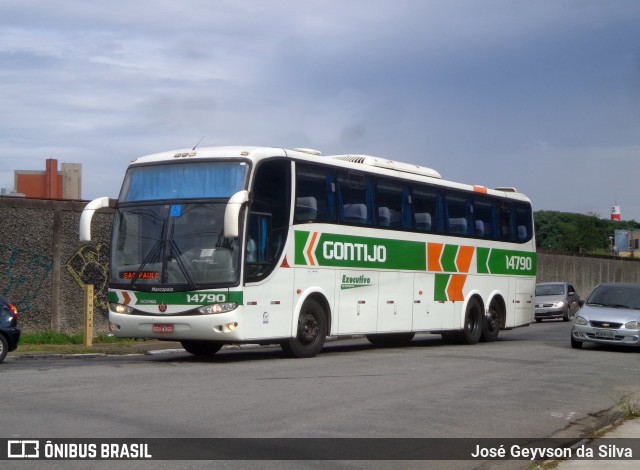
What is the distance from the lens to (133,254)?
54.2 feet

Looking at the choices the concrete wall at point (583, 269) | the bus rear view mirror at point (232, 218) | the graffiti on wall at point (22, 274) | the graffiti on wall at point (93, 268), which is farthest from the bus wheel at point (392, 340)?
the concrete wall at point (583, 269)

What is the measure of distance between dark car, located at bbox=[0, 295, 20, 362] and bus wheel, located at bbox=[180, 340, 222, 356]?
3.03m

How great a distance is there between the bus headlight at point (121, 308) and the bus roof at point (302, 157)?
8.34 ft

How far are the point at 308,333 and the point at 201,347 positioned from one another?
215 centimetres

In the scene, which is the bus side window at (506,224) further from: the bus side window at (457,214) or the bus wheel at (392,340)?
the bus wheel at (392,340)

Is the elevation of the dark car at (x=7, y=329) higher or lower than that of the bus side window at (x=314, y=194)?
lower

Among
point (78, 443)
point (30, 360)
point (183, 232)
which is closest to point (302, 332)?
point (183, 232)

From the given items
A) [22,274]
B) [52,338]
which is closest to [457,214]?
[52,338]

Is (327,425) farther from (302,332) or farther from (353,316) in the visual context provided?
(353,316)

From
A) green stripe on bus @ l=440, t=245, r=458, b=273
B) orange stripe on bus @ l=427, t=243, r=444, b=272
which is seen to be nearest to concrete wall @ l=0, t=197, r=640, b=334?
orange stripe on bus @ l=427, t=243, r=444, b=272

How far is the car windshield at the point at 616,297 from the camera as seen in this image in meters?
22.4

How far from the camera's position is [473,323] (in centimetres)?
2391

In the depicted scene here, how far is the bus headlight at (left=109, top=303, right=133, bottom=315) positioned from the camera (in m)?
16.5

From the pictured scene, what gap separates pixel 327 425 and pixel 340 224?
899 cm
